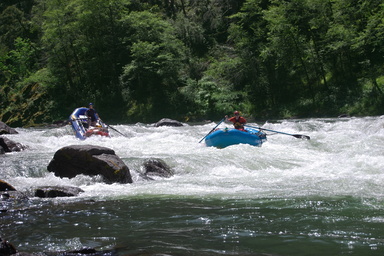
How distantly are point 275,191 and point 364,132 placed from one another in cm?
915

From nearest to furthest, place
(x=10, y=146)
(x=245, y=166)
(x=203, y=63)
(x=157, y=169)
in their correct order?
(x=157, y=169) → (x=245, y=166) → (x=10, y=146) → (x=203, y=63)

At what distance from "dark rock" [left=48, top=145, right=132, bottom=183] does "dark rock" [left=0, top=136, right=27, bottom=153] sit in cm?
400

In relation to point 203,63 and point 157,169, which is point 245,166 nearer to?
point 157,169

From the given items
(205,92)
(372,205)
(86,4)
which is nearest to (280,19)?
(205,92)

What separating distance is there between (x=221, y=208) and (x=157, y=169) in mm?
3780

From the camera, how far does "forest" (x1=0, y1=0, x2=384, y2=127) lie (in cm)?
2445

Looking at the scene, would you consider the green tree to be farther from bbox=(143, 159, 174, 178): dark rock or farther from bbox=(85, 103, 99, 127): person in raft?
bbox=(143, 159, 174, 178): dark rock

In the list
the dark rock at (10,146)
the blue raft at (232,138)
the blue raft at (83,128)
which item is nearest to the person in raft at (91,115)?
the blue raft at (83,128)

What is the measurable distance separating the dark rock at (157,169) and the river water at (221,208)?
185 millimetres

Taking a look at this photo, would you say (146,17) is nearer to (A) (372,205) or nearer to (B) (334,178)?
(B) (334,178)

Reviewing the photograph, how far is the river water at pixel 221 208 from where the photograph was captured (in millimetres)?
4121

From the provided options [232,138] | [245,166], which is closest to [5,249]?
[245,166]

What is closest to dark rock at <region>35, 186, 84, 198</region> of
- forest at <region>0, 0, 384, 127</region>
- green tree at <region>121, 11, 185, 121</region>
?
forest at <region>0, 0, 384, 127</region>

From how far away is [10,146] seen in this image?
1259 cm
